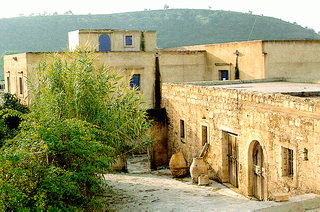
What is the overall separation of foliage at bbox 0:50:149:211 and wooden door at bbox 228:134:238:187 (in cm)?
271

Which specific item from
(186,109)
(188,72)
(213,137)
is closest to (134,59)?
(188,72)

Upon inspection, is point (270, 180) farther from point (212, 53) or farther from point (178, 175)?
point (212, 53)

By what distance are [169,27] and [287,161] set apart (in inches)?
2575

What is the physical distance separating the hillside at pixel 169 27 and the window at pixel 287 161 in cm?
5194

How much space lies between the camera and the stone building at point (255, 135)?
29.3 feet

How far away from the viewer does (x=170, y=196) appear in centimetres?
1123

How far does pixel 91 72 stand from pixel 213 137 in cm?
429

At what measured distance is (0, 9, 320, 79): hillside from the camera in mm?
66062

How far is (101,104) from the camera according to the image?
11617mm

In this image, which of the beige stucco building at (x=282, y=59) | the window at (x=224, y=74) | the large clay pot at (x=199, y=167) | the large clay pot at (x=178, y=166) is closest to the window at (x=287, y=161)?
the large clay pot at (x=199, y=167)

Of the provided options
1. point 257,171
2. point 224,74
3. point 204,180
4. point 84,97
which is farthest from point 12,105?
point 257,171

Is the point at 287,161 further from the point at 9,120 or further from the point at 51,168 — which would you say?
the point at 9,120

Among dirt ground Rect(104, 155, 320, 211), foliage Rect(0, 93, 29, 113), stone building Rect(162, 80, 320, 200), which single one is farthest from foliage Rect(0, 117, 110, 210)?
foliage Rect(0, 93, 29, 113)

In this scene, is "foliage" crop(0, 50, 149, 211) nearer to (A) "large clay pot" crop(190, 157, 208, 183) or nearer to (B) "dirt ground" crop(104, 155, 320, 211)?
(B) "dirt ground" crop(104, 155, 320, 211)
